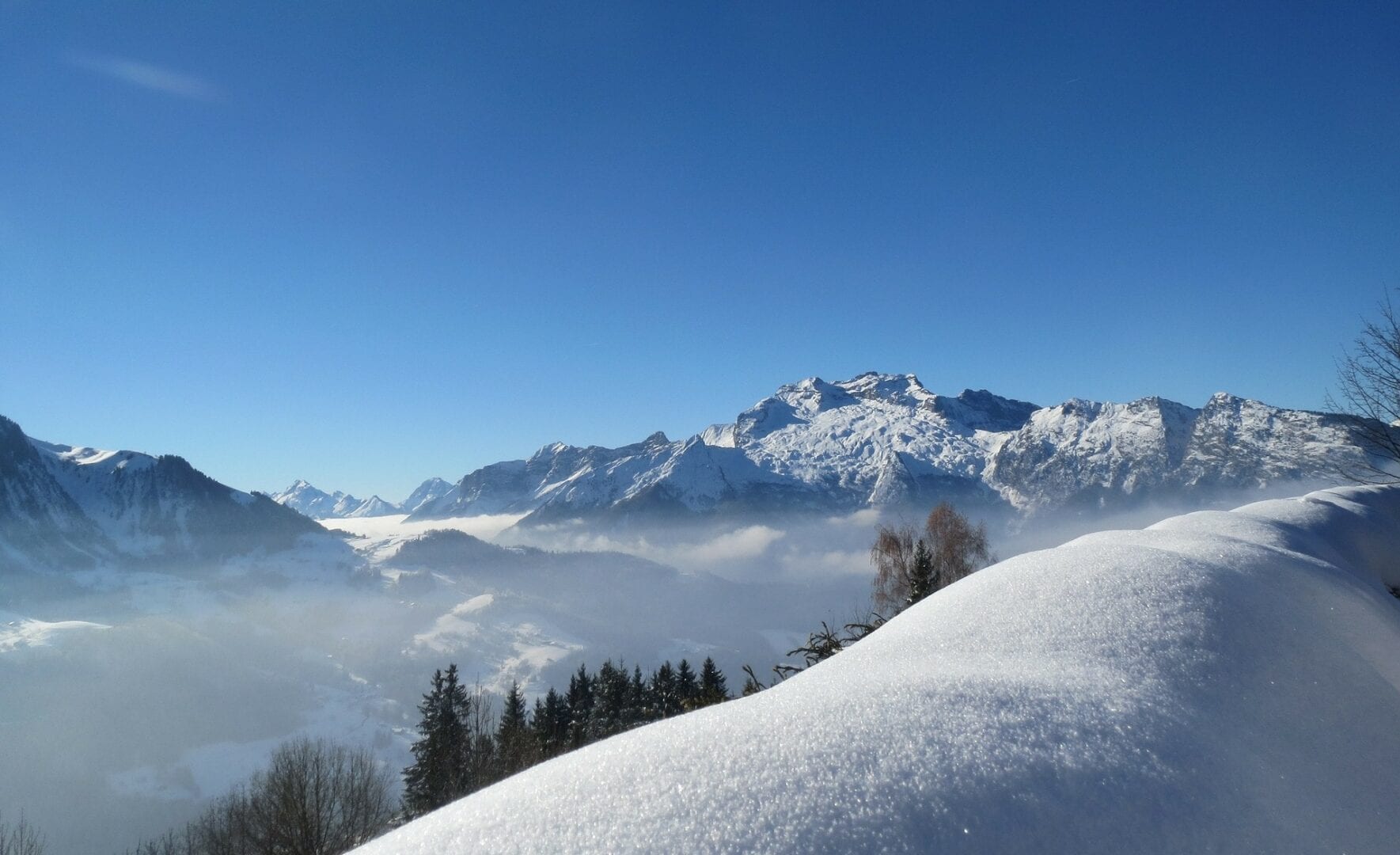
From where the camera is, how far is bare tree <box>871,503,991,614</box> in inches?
928

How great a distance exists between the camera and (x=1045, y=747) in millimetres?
1595

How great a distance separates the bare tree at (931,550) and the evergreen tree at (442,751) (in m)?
19.3

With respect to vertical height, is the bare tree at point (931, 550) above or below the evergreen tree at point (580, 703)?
above

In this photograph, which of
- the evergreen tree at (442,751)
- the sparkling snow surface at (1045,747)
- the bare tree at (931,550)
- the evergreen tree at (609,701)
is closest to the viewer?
the sparkling snow surface at (1045,747)

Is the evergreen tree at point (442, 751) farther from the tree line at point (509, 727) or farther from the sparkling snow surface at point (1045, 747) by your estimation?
the sparkling snow surface at point (1045, 747)

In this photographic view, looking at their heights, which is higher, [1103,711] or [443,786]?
[1103,711]

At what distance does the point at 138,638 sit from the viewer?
643 ft

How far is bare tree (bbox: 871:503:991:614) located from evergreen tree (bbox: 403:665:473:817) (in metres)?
19.3

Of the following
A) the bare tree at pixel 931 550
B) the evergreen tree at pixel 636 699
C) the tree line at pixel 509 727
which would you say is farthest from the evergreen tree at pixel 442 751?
the bare tree at pixel 931 550

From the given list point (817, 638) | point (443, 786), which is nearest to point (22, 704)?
point (443, 786)

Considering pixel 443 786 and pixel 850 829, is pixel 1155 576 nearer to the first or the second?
pixel 850 829

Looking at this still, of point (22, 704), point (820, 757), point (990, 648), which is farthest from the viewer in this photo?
point (22, 704)

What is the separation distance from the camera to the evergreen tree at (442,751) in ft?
100

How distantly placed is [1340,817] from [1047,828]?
0.93 m
